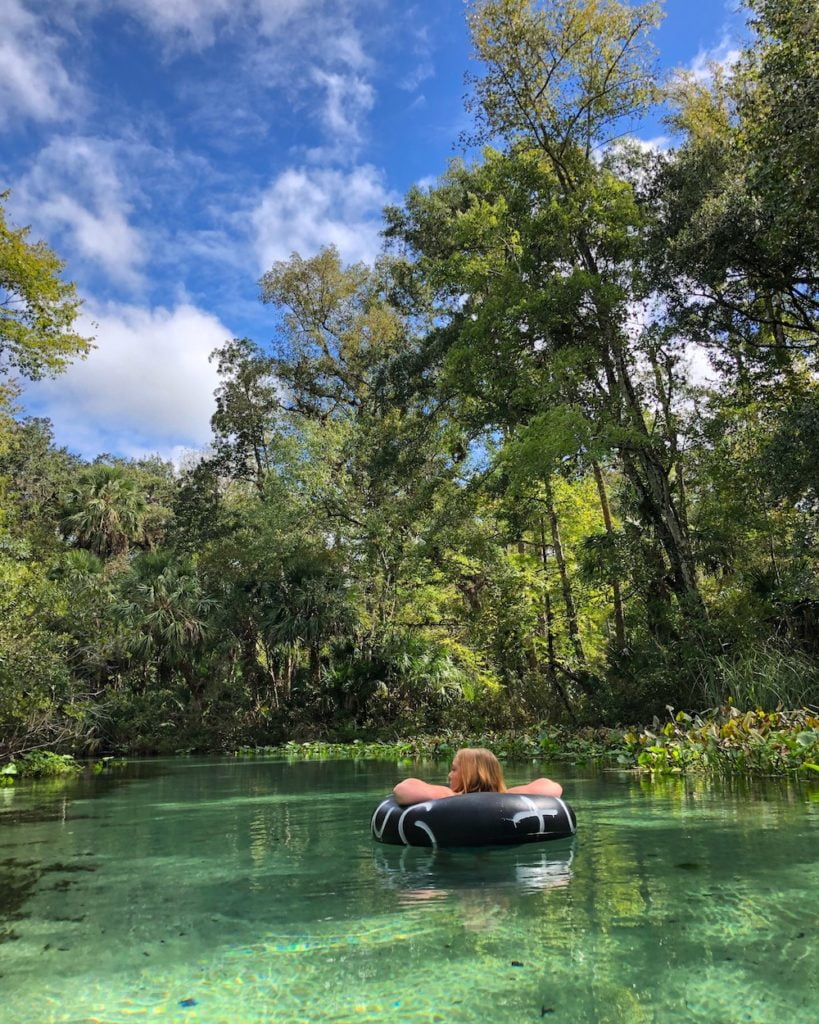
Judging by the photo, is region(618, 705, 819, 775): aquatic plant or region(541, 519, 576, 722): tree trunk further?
region(541, 519, 576, 722): tree trunk

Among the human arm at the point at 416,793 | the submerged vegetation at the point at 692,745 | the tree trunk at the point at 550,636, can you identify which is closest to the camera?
the human arm at the point at 416,793

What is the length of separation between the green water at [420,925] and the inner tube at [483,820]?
0.13 metres

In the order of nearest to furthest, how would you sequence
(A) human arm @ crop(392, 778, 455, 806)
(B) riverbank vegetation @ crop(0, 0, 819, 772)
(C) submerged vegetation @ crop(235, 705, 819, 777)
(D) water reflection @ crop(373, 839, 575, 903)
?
(D) water reflection @ crop(373, 839, 575, 903) → (A) human arm @ crop(392, 778, 455, 806) → (C) submerged vegetation @ crop(235, 705, 819, 777) → (B) riverbank vegetation @ crop(0, 0, 819, 772)

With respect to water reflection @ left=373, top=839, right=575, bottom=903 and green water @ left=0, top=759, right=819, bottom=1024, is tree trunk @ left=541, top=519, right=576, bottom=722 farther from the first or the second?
water reflection @ left=373, top=839, right=575, bottom=903

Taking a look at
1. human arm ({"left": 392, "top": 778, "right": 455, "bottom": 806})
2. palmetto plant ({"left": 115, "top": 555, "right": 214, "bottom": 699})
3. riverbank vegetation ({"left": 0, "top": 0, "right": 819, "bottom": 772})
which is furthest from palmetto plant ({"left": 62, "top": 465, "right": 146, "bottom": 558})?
human arm ({"left": 392, "top": 778, "right": 455, "bottom": 806})

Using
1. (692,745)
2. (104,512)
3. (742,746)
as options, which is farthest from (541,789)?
(104,512)

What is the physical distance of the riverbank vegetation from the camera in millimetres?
13281

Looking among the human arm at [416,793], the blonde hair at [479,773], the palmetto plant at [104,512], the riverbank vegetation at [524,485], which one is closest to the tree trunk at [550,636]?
the riverbank vegetation at [524,485]

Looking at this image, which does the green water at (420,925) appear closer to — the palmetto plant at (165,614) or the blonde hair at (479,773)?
the blonde hair at (479,773)

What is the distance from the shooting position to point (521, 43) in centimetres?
1734

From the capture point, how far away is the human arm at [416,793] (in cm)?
545

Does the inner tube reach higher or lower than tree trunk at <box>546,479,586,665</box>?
lower

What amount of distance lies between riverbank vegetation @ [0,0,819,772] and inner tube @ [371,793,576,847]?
4.25 meters

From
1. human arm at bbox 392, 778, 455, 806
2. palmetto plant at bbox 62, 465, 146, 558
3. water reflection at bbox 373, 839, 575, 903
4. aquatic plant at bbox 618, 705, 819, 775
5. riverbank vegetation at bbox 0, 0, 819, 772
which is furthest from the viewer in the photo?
palmetto plant at bbox 62, 465, 146, 558
